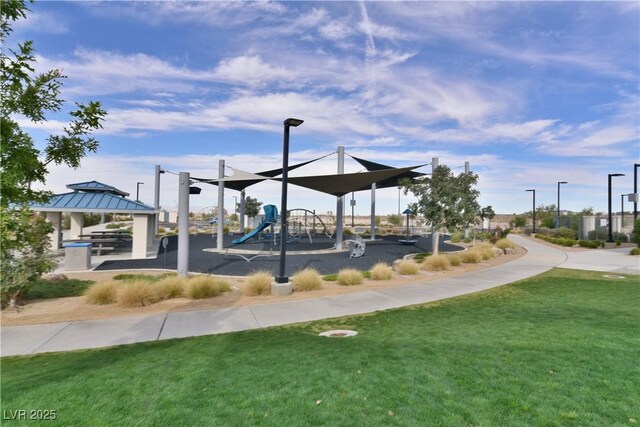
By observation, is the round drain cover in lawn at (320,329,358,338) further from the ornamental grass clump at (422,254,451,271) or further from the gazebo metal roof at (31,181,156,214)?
the gazebo metal roof at (31,181,156,214)

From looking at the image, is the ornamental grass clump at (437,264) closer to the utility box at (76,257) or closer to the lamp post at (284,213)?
the lamp post at (284,213)

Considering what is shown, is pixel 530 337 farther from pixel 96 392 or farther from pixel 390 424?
pixel 96 392

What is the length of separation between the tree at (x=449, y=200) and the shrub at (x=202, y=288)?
10.2 m

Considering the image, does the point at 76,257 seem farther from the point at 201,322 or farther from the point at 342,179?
the point at 342,179

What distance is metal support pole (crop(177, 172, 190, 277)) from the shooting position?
11312 mm

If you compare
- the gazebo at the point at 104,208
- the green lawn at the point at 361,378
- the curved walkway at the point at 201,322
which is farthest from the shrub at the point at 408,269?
the gazebo at the point at 104,208

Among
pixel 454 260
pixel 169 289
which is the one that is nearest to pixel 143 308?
pixel 169 289

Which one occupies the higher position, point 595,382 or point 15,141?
point 15,141

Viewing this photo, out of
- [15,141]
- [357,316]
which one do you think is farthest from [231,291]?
[15,141]

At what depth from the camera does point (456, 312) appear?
23.4ft

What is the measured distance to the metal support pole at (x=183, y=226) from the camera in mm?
11312

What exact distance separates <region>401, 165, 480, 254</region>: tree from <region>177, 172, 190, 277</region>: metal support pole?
391 inches

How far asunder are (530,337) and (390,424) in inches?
135

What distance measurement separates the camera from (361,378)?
152 inches
